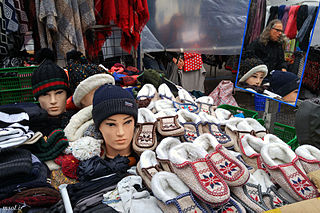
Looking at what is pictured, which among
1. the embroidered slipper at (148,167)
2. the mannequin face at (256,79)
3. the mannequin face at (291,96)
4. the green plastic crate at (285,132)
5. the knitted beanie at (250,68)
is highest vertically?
the knitted beanie at (250,68)

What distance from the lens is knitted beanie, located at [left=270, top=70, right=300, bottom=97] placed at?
1724mm

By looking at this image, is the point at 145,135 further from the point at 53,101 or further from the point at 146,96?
the point at 53,101

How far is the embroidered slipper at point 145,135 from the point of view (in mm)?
1351

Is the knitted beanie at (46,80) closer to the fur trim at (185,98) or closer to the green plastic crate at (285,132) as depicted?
the fur trim at (185,98)

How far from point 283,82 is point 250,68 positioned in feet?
1.22

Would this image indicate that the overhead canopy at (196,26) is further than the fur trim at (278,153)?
Yes

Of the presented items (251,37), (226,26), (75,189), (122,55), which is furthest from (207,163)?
(122,55)

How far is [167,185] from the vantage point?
1.00m

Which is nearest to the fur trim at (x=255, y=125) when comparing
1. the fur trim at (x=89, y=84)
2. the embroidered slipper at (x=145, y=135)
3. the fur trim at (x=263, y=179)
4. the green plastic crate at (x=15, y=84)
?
the fur trim at (x=263, y=179)

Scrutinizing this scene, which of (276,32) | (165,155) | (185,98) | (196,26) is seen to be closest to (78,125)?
(165,155)

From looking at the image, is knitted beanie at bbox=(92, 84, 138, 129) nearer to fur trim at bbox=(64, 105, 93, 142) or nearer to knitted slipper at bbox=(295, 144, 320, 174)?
fur trim at bbox=(64, 105, 93, 142)

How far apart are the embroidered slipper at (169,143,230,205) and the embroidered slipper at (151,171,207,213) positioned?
3cm

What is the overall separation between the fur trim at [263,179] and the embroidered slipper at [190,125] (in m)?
0.44

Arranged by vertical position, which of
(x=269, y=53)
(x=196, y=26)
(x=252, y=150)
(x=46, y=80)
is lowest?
(x=252, y=150)
